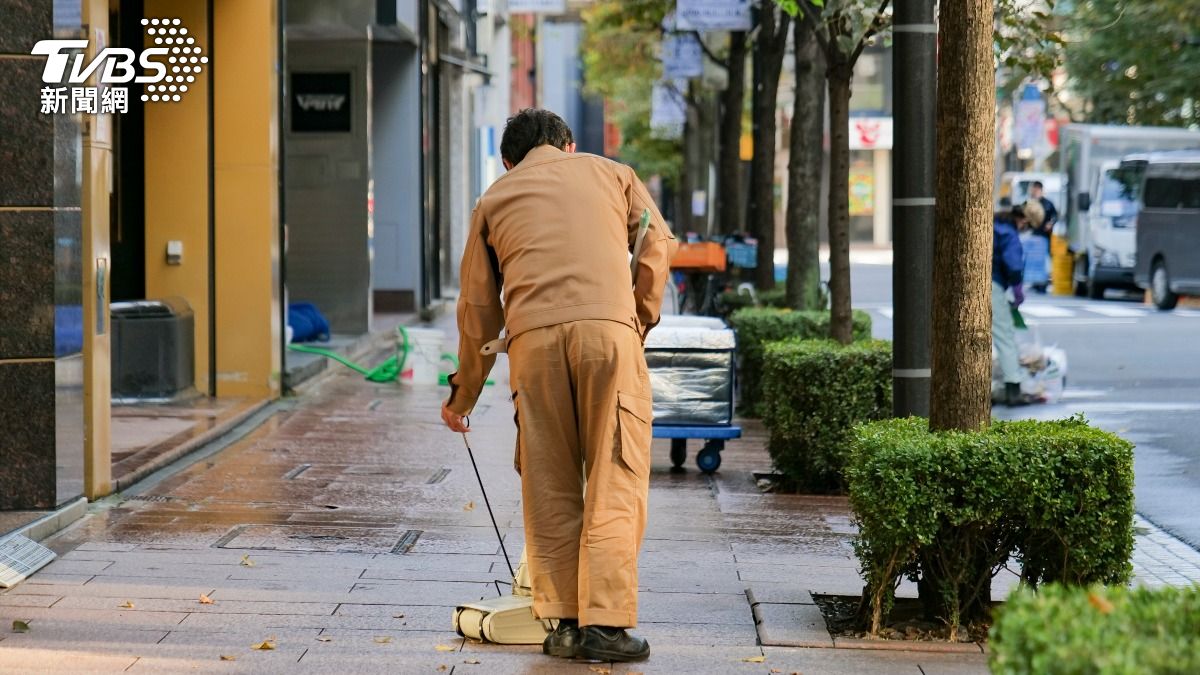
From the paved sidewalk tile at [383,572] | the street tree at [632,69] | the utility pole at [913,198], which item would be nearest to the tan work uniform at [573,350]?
the paved sidewalk tile at [383,572]

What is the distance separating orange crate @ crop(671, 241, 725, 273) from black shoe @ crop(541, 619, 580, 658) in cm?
1231

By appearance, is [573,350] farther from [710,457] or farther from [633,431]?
[710,457]

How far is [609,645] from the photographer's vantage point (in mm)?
5332

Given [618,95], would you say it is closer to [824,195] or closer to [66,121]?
[824,195]

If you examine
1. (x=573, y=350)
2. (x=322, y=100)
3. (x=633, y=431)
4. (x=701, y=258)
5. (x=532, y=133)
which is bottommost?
(x=633, y=431)

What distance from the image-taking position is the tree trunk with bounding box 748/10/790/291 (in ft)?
55.2

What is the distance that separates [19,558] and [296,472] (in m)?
2.97

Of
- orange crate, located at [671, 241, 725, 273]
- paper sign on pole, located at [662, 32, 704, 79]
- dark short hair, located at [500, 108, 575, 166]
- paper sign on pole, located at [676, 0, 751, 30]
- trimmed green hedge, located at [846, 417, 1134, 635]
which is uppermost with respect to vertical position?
paper sign on pole, located at [662, 32, 704, 79]

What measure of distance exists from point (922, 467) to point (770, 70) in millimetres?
11972

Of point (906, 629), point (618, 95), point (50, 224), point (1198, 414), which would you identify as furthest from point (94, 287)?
point (618, 95)

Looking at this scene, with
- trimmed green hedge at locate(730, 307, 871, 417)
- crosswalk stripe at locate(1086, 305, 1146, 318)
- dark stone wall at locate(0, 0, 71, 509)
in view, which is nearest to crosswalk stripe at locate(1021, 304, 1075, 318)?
crosswalk stripe at locate(1086, 305, 1146, 318)

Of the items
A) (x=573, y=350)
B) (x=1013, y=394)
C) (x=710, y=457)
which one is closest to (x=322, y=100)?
(x=1013, y=394)

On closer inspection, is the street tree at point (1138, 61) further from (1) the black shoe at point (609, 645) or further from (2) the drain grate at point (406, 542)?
(1) the black shoe at point (609, 645)

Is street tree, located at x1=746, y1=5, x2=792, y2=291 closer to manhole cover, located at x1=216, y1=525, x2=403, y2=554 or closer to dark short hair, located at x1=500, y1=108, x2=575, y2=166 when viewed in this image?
manhole cover, located at x1=216, y1=525, x2=403, y2=554
